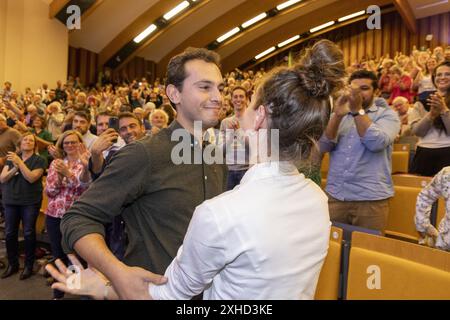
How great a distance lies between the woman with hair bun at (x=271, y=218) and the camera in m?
0.83

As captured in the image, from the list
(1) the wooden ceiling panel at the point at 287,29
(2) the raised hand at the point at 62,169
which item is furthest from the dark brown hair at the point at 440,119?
(1) the wooden ceiling panel at the point at 287,29

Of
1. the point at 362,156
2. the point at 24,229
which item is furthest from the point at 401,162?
the point at 24,229

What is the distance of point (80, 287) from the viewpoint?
1.00 metres

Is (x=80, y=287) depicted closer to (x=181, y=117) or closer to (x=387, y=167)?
(x=181, y=117)

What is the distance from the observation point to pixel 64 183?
3.36 m

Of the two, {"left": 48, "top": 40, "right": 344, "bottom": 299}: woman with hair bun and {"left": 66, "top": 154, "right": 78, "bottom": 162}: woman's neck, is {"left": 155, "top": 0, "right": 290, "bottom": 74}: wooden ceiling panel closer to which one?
{"left": 66, "top": 154, "right": 78, "bottom": 162}: woman's neck

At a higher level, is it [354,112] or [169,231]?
[354,112]

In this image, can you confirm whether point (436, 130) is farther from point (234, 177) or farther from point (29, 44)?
point (29, 44)

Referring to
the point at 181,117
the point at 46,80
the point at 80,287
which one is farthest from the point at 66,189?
the point at 46,80

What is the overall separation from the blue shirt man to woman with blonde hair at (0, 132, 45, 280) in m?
2.76

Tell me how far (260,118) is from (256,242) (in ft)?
0.98

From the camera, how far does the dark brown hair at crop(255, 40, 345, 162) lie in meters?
0.92

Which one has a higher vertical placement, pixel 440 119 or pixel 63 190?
pixel 440 119

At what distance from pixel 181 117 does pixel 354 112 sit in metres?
1.59
